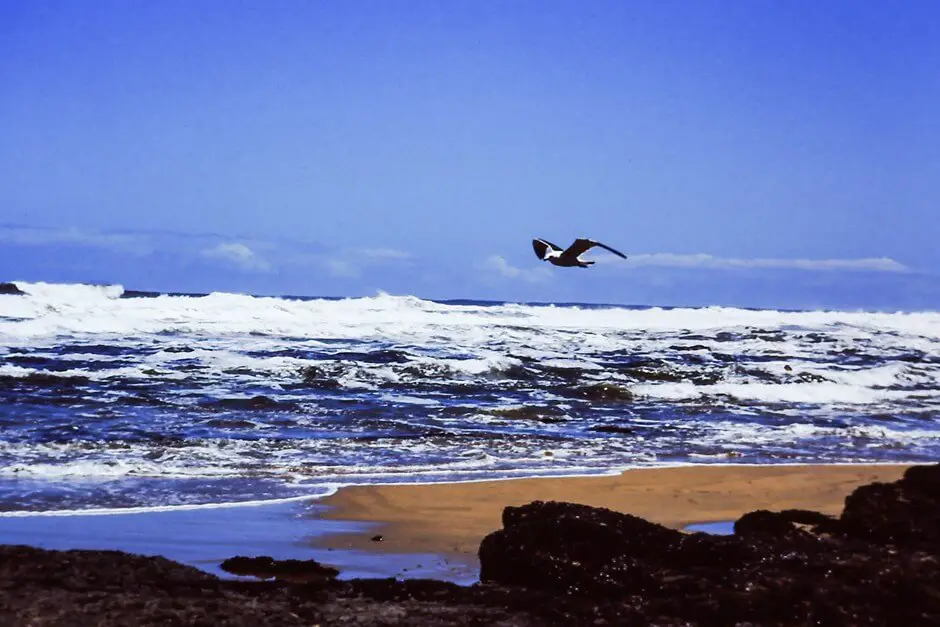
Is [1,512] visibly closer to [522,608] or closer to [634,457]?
[522,608]

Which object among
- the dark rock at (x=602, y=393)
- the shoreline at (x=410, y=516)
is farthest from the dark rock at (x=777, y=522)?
the dark rock at (x=602, y=393)

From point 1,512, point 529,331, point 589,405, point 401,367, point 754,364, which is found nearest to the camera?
point 1,512

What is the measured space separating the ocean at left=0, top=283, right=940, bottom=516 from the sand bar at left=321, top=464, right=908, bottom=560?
496mm

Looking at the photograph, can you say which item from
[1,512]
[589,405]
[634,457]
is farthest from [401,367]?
[1,512]

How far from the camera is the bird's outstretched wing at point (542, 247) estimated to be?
30.9 ft

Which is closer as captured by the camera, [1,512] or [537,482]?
[1,512]

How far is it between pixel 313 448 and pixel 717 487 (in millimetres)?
3506

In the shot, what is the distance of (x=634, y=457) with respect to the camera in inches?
366

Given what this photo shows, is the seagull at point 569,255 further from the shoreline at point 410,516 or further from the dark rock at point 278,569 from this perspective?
the dark rock at point 278,569

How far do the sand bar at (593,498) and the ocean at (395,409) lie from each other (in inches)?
19.5

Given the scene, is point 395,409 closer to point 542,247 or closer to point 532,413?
point 532,413

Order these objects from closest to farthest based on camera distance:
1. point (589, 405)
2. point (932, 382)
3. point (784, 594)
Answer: point (784, 594)
point (589, 405)
point (932, 382)

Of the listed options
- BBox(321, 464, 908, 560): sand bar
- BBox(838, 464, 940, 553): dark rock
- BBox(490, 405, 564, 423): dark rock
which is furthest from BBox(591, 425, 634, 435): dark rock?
BBox(838, 464, 940, 553): dark rock

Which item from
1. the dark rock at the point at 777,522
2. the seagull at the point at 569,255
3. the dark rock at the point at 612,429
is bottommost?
the dark rock at the point at 612,429
